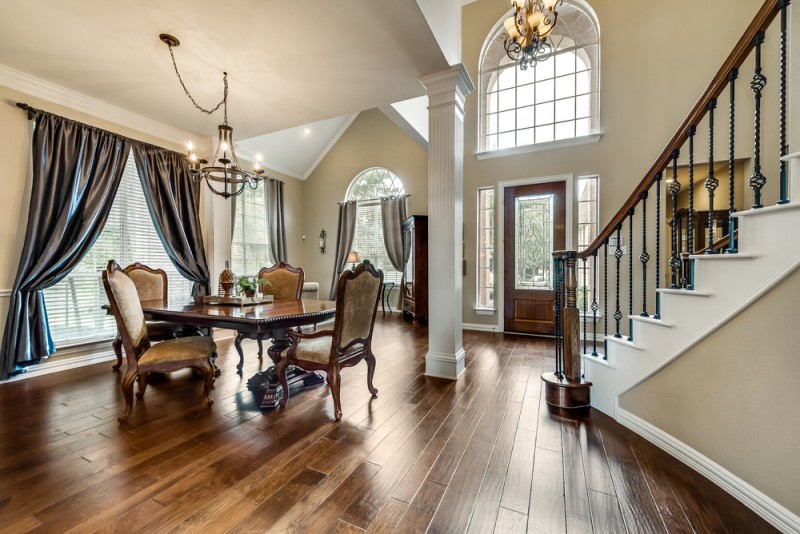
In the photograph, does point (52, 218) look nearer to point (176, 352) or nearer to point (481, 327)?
point (176, 352)

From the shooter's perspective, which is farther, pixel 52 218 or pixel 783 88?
pixel 52 218

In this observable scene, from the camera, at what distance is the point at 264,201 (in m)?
6.64

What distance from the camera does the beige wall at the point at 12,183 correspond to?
9.82 ft

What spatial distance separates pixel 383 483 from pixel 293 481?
0.43m

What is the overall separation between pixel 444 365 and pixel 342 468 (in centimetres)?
151

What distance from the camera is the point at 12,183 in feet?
9.95

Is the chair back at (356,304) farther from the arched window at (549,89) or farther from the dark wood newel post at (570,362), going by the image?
the arched window at (549,89)

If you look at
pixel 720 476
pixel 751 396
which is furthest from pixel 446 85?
pixel 720 476

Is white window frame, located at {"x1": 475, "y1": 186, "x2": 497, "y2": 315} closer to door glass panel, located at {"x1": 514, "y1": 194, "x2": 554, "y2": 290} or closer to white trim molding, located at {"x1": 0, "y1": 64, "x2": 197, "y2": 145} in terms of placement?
door glass panel, located at {"x1": 514, "y1": 194, "x2": 554, "y2": 290}

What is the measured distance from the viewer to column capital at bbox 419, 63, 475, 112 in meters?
2.92

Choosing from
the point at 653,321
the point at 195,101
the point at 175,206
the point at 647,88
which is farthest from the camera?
the point at 647,88

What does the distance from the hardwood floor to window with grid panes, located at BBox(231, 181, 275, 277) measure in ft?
12.0

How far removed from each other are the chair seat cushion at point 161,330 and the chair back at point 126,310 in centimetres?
83

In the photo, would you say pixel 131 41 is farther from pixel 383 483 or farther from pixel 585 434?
pixel 585 434
